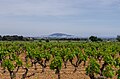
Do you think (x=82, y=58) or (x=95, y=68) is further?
(x=82, y=58)

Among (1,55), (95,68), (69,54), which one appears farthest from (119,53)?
(95,68)

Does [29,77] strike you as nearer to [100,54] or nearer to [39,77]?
[39,77]

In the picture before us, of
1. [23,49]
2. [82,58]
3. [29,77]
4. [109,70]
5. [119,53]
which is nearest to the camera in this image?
[109,70]

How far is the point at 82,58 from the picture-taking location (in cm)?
2809

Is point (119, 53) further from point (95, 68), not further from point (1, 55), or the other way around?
point (95, 68)

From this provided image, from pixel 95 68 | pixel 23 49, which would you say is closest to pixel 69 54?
pixel 95 68

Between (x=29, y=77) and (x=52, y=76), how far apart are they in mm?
1839

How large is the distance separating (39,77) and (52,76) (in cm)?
A: 104

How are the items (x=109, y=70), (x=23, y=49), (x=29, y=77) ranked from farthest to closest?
(x=23, y=49) → (x=29, y=77) → (x=109, y=70)

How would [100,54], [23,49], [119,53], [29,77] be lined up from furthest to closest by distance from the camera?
[23,49], [119,53], [100,54], [29,77]

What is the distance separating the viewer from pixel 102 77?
17.2 meters

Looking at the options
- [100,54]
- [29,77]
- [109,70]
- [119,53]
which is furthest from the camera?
[119,53]

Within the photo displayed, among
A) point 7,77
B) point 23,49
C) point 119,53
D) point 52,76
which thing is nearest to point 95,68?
point 52,76

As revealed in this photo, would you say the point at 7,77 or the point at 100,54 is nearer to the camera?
the point at 7,77
